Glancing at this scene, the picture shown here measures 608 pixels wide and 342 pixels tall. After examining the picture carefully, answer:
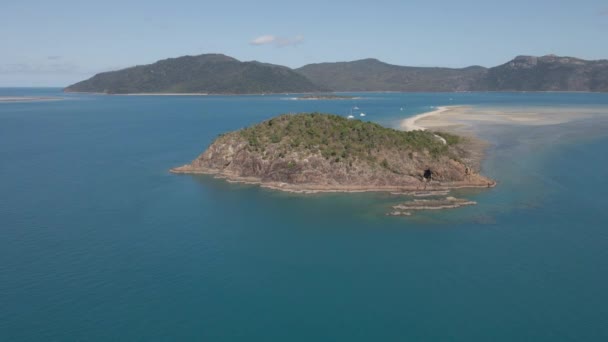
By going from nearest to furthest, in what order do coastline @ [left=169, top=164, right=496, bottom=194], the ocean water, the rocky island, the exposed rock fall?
1. the ocean water
2. the exposed rock
3. coastline @ [left=169, top=164, right=496, bottom=194]
4. the rocky island

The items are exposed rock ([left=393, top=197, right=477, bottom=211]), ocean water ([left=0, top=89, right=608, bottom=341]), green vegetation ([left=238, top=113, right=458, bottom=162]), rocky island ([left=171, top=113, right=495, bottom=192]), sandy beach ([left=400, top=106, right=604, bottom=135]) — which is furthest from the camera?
sandy beach ([left=400, top=106, right=604, bottom=135])

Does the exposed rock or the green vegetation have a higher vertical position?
the green vegetation

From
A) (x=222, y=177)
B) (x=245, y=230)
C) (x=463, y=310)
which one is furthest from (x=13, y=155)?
(x=463, y=310)

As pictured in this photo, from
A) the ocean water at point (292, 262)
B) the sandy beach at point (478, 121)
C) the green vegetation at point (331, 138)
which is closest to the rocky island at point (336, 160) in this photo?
the green vegetation at point (331, 138)

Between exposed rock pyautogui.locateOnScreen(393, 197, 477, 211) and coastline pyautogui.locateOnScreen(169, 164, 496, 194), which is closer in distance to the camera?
exposed rock pyautogui.locateOnScreen(393, 197, 477, 211)

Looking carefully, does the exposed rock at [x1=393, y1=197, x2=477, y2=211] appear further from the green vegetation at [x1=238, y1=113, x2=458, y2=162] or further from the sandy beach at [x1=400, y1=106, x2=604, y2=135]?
the sandy beach at [x1=400, y1=106, x2=604, y2=135]

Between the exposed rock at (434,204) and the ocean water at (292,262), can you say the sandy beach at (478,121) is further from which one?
the exposed rock at (434,204)

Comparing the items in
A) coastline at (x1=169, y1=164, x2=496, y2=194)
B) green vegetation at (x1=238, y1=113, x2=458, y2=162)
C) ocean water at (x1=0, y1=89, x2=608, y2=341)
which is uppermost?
green vegetation at (x1=238, y1=113, x2=458, y2=162)

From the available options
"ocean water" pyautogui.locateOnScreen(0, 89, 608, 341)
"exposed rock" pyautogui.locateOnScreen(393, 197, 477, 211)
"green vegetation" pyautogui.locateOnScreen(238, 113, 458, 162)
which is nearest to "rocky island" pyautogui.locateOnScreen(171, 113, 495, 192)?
"green vegetation" pyautogui.locateOnScreen(238, 113, 458, 162)
